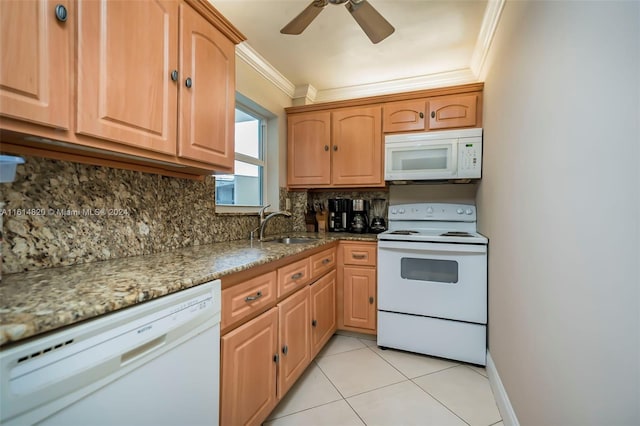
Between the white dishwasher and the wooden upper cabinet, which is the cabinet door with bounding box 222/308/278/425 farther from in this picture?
the wooden upper cabinet

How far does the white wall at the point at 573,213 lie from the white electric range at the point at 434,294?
0.53 meters

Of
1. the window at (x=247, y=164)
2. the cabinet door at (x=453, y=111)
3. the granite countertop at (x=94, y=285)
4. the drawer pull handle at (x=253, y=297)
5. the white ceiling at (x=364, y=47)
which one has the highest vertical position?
the white ceiling at (x=364, y=47)

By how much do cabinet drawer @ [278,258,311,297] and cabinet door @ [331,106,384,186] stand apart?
116 cm

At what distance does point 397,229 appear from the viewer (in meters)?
2.78

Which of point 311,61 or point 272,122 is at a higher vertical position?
point 311,61

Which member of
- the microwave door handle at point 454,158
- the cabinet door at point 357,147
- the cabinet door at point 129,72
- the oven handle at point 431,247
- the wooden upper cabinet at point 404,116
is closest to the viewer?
the cabinet door at point 129,72

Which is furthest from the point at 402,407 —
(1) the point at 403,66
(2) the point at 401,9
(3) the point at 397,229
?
(1) the point at 403,66

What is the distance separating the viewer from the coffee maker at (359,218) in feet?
9.37

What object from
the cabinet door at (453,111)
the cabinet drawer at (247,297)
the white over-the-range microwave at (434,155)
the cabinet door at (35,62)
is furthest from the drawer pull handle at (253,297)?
the cabinet door at (453,111)

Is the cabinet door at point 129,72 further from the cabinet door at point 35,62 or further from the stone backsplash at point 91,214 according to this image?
the stone backsplash at point 91,214

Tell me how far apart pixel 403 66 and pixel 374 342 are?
2402 millimetres

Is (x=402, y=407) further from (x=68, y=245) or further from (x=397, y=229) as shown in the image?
(x=68, y=245)

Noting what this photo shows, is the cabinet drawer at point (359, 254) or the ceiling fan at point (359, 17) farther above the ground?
the ceiling fan at point (359, 17)

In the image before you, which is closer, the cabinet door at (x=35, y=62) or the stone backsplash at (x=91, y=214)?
the cabinet door at (x=35, y=62)
